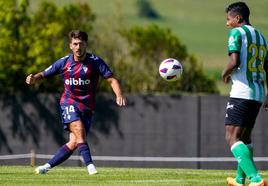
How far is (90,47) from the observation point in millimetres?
42906

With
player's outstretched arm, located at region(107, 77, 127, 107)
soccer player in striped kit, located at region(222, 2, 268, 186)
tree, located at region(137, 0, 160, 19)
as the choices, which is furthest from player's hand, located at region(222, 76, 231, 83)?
tree, located at region(137, 0, 160, 19)

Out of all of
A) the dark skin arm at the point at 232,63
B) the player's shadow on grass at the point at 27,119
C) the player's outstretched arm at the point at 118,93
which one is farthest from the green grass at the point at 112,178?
the player's shadow on grass at the point at 27,119

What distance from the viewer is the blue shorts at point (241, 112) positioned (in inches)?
424

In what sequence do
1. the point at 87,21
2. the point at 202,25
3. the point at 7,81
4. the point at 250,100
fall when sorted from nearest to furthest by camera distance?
1. the point at 250,100
2. the point at 7,81
3. the point at 87,21
4. the point at 202,25

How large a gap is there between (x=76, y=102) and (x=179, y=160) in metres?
13.8

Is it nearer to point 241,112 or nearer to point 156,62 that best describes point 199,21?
point 156,62

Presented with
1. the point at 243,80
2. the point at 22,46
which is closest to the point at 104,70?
the point at 243,80

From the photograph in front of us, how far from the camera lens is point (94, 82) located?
43.9 ft

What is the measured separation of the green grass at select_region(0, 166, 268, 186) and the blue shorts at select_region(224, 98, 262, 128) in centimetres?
118

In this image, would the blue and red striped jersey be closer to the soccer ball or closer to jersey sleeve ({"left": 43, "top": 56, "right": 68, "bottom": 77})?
jersey sleeve ({"left": 43, "top": 56, "right": 68, "bottom": 77})

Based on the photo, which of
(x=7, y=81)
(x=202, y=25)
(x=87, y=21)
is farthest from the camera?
(x=202, y=25)

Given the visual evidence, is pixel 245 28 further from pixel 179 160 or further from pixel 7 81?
pixel 7 81

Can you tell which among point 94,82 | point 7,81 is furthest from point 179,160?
point 94,82

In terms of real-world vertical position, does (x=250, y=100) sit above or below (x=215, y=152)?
above
